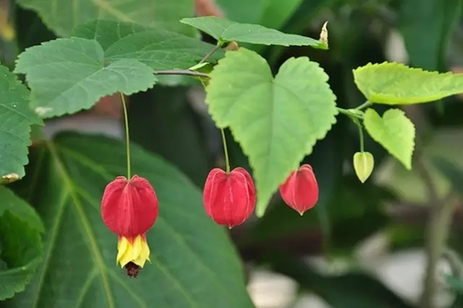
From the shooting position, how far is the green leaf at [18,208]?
36 cm

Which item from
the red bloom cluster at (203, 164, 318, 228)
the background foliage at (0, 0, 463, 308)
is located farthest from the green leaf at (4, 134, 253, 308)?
the red bloom cluster at (203, 164, 318, 228)

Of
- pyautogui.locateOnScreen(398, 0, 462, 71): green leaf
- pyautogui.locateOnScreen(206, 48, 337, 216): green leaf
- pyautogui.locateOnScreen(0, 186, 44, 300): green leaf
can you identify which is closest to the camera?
pyautogui.locateOnScreen(206, 48, 337, 216): green leaf

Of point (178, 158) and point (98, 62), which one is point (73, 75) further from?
point (178, 158)

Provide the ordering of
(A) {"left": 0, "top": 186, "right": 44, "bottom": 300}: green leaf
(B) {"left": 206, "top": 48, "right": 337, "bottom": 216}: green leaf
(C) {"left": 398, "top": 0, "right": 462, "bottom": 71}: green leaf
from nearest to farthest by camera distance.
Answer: (B) {"left": 206, "top": 48, "right": 337, "bottom": 216}: green leaf
(A) {"left": 0, "top": 186, "right": 44, "bottom": 300}: green leaf
(C) {"left": 398, "top": 0, "right": 462, "bottom": 71}: green leaf

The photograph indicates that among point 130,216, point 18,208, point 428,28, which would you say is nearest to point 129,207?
point 130,216

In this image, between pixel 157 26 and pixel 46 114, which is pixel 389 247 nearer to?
pixel 157 26

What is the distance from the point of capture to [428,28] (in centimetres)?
51

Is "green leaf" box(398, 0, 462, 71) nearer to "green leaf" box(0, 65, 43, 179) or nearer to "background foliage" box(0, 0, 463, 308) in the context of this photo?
"background foliage" box(0, 0, 463, 308)

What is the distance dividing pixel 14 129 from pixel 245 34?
97 mm

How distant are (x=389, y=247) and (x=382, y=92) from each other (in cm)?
76

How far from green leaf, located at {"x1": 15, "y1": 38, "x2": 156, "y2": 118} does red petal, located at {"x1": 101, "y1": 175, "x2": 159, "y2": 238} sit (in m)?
0.06

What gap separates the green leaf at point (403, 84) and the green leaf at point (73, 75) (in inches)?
3.4

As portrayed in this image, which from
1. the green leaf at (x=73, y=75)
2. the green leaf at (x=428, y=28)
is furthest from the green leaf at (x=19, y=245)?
the green leaf at (x=428, y=28)

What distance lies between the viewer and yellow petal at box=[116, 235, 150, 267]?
28 centimetres
